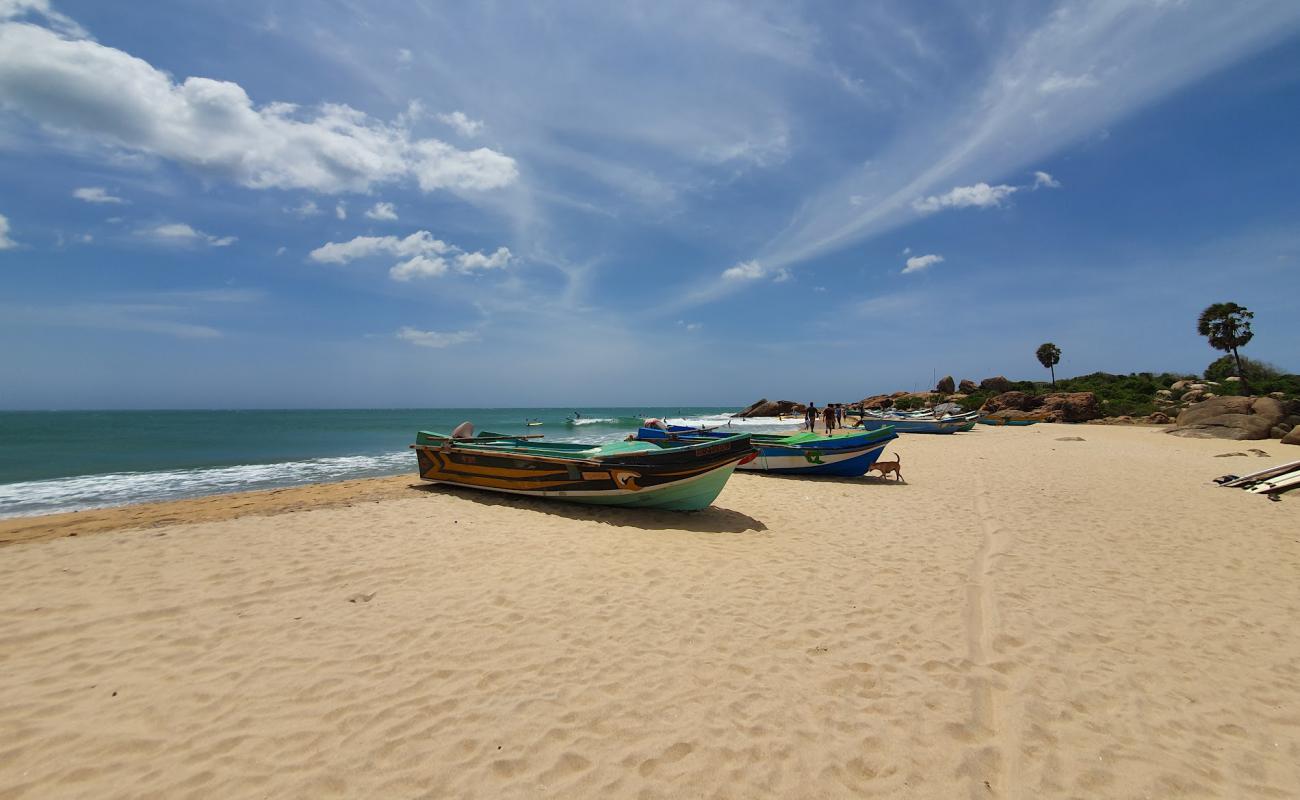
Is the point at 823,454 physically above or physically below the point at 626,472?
below

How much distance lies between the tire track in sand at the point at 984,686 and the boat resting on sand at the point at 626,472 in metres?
3.94

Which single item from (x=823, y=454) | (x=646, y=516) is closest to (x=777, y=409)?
(x=823, y=454)

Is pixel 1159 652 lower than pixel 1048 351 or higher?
lower

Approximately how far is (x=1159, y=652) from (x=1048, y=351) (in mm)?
69543

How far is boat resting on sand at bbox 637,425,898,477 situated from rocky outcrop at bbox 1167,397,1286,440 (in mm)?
24074

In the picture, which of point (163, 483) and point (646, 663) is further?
point (163, 483)

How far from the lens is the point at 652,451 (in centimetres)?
955

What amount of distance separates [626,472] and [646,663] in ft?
17.3

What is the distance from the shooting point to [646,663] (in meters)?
4.33

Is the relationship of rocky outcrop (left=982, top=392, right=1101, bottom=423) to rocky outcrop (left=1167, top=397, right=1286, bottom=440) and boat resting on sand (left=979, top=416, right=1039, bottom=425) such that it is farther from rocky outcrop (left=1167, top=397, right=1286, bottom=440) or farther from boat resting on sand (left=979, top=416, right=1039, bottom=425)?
rocky outcrop (left=1167, top=397, right=1286, bottom=440)

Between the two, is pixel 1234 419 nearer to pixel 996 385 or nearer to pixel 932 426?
pixel 932 426

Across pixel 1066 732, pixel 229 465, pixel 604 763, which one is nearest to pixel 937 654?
pixel 1066 732

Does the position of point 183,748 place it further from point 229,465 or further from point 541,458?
point 229,465

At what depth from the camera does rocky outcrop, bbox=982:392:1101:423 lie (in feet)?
139
